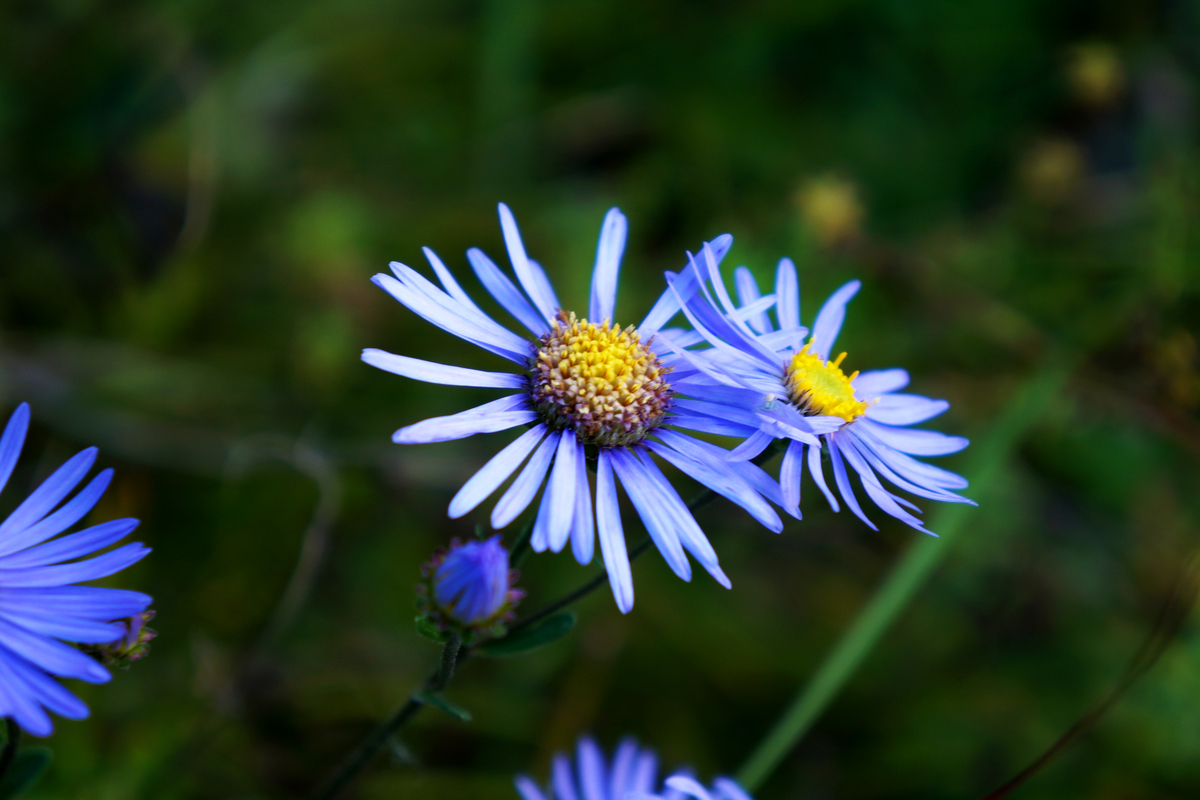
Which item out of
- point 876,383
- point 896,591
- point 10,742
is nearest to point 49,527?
point 10,742

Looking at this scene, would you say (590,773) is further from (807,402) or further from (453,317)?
(453,317)

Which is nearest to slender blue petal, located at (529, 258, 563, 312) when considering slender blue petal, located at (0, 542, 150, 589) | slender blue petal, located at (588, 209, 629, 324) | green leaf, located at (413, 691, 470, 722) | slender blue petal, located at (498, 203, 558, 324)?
slender blue petal, located at (498, 203, 558, 324)

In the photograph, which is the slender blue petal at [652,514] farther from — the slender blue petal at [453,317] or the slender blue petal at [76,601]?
the slender blue petal at [76,601]

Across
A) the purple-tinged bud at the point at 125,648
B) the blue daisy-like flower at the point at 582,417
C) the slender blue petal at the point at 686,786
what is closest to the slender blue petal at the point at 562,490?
the blue daisy-like flower at the point at 582,417

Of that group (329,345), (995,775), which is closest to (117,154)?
(329,345)

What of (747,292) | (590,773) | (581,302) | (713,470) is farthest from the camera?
(581,302)

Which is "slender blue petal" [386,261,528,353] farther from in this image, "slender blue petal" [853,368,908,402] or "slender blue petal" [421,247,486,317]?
"slender blue petal" [853,368,908,402]

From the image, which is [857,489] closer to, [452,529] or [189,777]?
[452,529]
